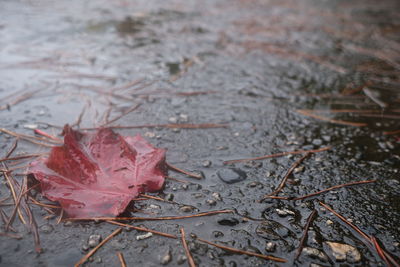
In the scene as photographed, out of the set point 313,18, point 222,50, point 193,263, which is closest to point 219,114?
point 193,263

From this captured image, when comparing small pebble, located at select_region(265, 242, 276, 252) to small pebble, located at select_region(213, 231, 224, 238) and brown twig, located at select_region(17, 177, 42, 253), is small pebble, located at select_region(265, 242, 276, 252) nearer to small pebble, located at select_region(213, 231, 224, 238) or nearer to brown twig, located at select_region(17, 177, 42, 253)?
small pebble, located at select_region(213, 231, 224, 238)

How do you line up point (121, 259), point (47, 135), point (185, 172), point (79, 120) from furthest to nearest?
point (79, 120)
point (47, 135)
point (185, 172)
point (121, 259)

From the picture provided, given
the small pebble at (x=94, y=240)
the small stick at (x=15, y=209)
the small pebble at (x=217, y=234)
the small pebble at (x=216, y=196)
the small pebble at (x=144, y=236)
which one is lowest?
the small pebble at (x=217, y=234)

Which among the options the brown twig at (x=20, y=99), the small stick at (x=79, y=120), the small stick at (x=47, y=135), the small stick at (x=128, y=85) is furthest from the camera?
the small stick at (x=128, y=85)

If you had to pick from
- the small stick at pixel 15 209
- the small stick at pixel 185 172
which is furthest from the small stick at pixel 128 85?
the small stick at pixel 15 209

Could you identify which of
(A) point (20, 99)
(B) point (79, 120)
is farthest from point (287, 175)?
(A) point (20, 99)

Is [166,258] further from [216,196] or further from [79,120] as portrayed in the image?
[79,120]

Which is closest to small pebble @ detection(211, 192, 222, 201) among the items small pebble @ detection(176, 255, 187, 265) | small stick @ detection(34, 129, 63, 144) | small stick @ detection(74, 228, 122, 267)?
small pebble @ detection(176, 255, 187, 265)

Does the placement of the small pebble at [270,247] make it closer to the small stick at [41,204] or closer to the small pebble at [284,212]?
the small pebble at [284,212]
